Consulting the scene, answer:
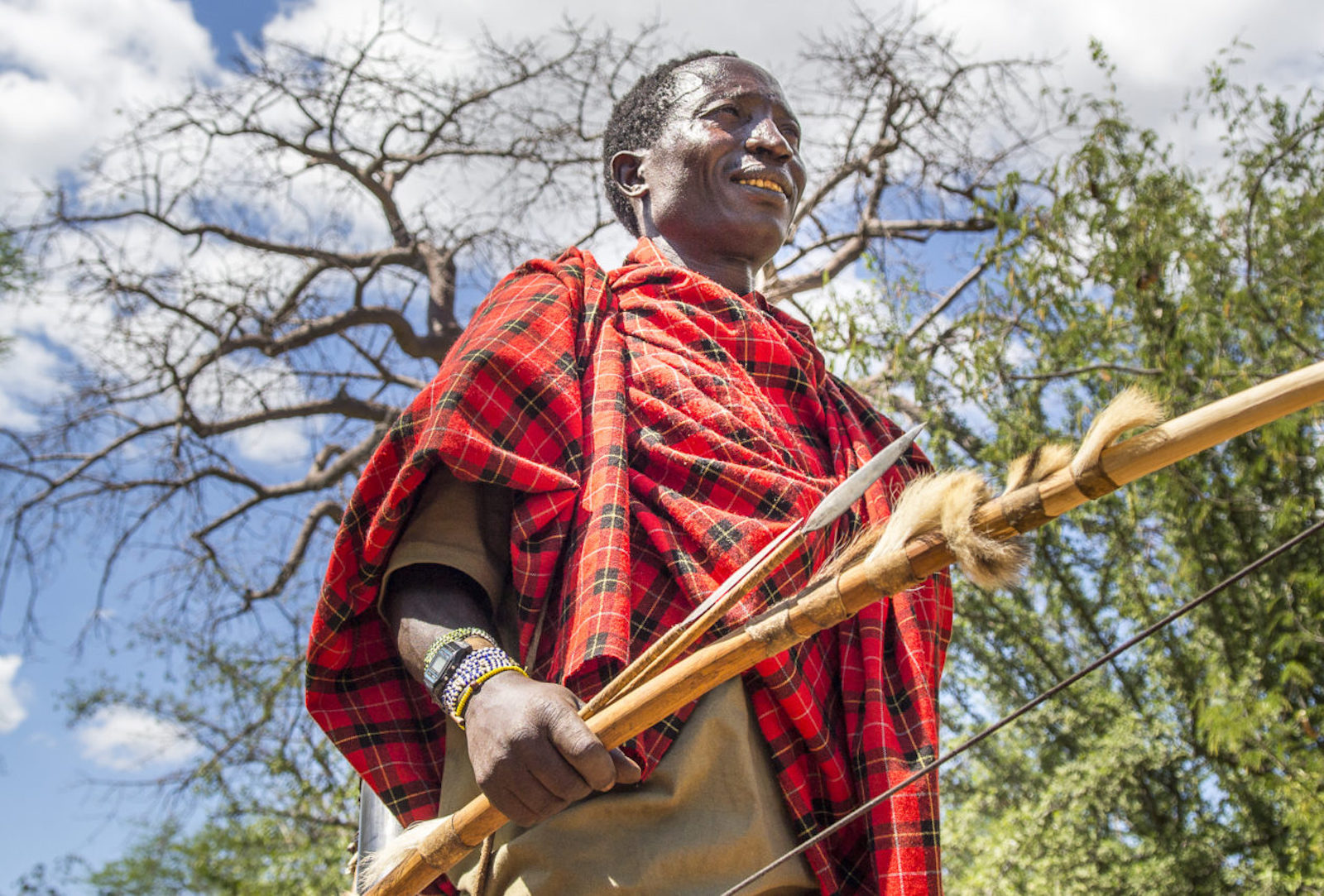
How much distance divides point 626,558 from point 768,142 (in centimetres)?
120

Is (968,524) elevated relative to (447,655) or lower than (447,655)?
lower

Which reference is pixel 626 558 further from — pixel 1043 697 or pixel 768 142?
pixel 768 142

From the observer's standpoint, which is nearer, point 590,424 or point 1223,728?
point 590,424

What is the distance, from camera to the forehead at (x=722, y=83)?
8.98 ft

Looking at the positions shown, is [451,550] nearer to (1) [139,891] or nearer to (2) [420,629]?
(2) [420,629]

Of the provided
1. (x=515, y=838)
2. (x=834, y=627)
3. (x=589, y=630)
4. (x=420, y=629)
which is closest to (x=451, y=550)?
(x=420, y=629)

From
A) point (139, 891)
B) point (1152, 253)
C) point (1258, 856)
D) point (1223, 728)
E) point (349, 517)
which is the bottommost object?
point (1258, 856)

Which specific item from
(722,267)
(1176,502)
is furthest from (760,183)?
(1176,502)

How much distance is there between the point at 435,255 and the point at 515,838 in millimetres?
6593

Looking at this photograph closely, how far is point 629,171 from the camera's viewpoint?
2920 mm

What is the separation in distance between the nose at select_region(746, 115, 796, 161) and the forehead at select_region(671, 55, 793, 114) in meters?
0.12

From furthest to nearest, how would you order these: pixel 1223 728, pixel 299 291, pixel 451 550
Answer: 1. pixel 299 291
2. pixel 1223 728
3. pixel 451 550

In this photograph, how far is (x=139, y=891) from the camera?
12789 millimetres

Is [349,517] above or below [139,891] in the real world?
below
